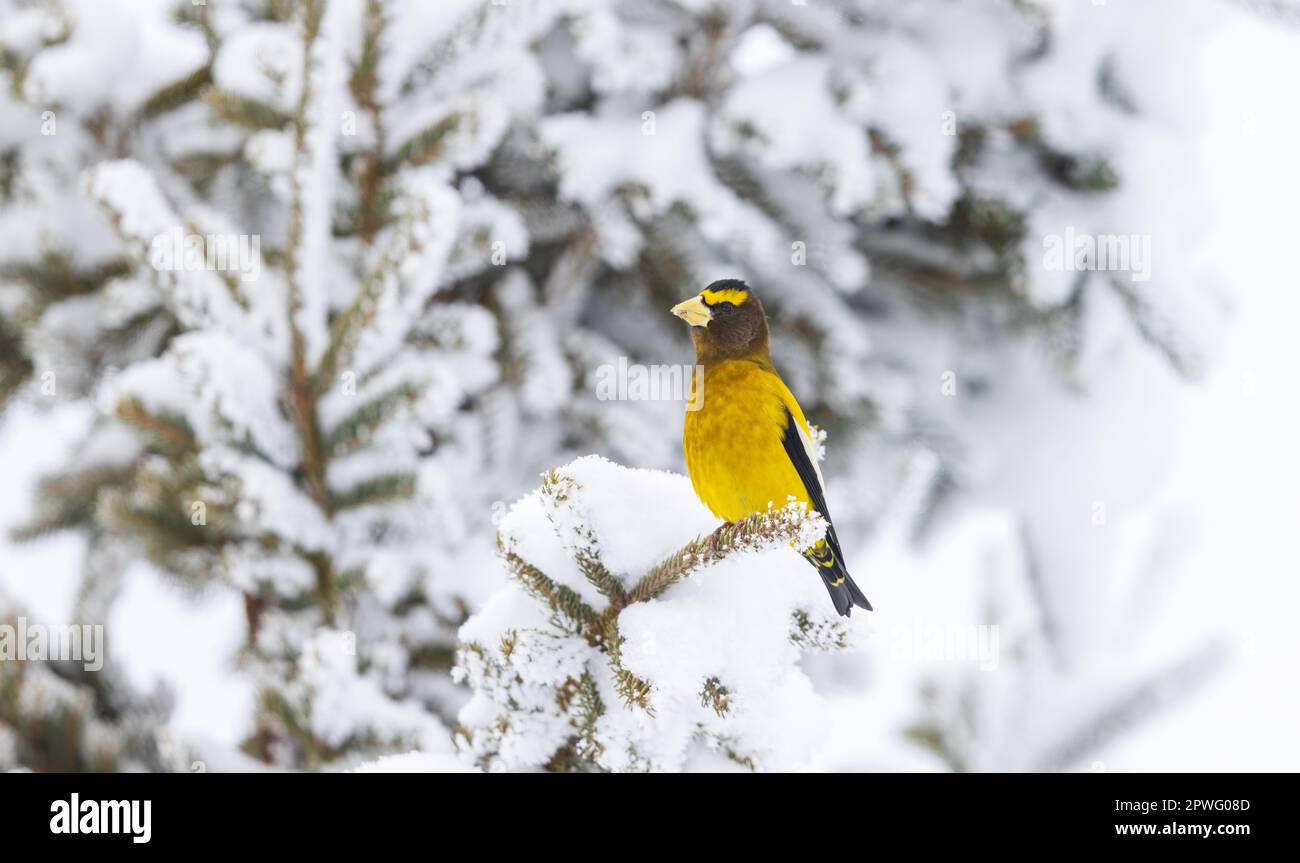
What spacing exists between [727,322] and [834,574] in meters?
0.32

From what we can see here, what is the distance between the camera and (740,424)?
102cm

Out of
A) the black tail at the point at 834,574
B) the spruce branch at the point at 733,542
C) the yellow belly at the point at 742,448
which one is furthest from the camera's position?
the yellow belly at the point at 742,448

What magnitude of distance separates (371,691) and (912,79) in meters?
1.40

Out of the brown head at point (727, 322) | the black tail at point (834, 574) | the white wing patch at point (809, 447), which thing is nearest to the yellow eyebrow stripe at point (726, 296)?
the brown head at point (727, 322)

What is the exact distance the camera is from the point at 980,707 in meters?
2.04

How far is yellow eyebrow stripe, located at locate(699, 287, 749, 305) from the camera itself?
1047mm

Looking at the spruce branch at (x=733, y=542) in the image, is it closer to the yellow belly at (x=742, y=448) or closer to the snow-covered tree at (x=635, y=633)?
the snow-covered tree at (x=635, y=633)

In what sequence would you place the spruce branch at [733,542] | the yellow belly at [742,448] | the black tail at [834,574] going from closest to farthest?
the spruce branch at [733,542]
the black tail at [834,574]
the yellow belly at [742,448]

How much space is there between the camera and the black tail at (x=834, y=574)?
0.87 m

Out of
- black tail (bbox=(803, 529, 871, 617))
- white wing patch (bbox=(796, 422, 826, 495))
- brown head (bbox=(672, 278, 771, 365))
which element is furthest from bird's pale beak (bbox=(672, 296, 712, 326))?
black tail (bbox=(803, 529, 871, 617))

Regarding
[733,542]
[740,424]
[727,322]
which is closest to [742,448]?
[740,424]

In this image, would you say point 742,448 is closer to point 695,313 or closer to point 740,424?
point 740,424

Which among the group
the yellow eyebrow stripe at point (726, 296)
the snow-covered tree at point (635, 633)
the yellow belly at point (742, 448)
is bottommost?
the snow-covered tree at point (635, 633)

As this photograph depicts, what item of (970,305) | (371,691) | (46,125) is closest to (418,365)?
(371,691)
